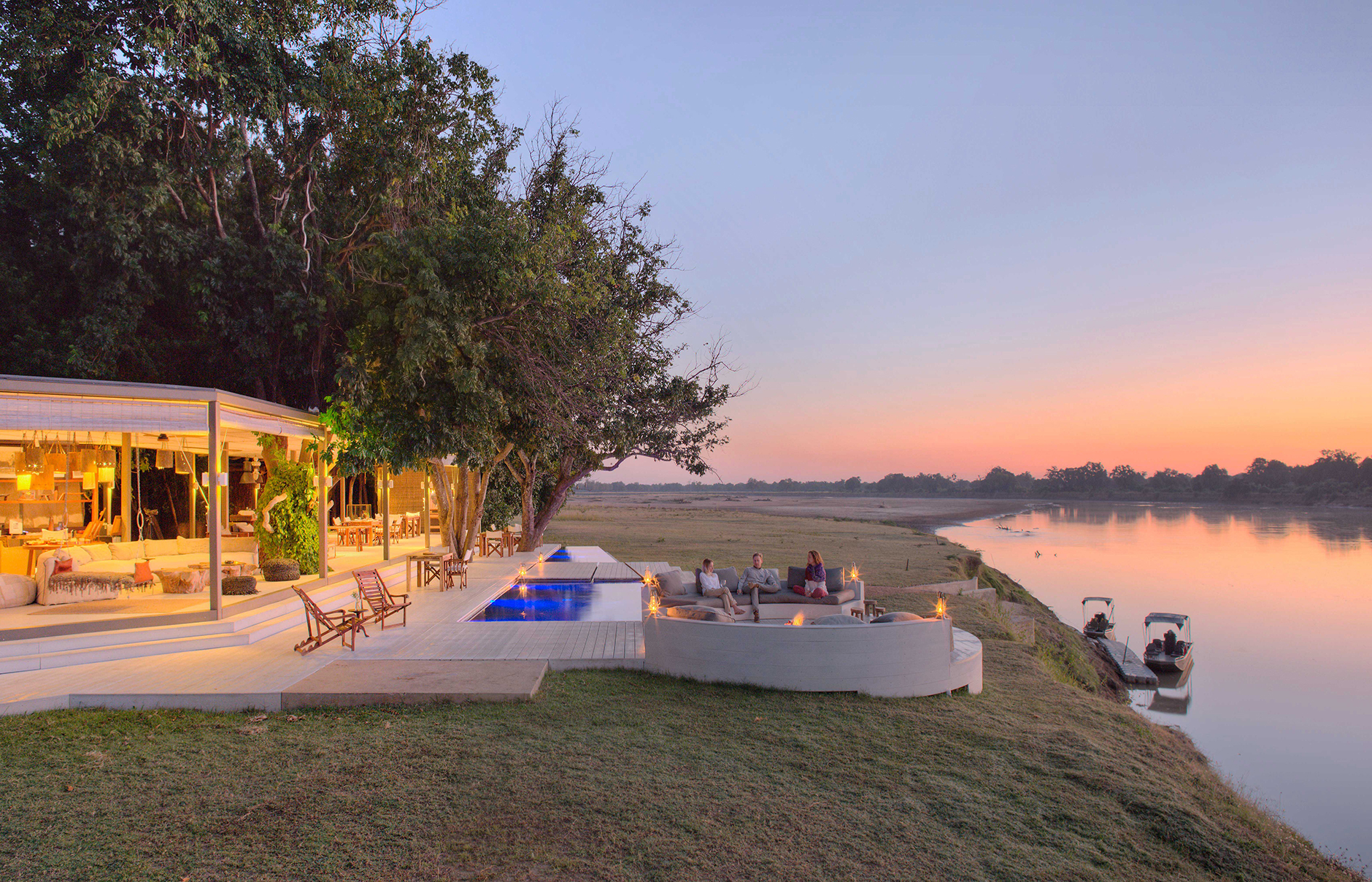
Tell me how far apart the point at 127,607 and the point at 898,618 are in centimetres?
903

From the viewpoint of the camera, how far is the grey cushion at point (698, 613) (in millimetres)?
7660

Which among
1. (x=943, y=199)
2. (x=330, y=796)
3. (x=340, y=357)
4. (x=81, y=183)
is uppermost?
(x=943, y=199)

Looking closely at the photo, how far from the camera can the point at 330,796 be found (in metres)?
4.46

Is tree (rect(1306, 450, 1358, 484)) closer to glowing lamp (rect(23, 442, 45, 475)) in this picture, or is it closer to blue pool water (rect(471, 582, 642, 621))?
blue pool water (rect(471, 582, 642, 621))

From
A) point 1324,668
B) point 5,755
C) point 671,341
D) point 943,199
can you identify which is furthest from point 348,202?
point 1324,668

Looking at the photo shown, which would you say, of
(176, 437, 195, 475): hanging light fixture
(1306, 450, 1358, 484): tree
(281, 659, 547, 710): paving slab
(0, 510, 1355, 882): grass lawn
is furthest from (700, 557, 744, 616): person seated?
(1306, 450, 1358, 484): tree

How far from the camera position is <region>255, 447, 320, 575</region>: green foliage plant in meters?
11.0

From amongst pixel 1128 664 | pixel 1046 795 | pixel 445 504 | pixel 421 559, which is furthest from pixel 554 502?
pixel 1046 795

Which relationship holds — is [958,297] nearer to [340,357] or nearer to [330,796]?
[340,357]

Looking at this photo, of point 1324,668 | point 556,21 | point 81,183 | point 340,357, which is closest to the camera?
point 340,357

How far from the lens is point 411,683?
657 cm

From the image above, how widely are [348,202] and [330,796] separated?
12.8 m

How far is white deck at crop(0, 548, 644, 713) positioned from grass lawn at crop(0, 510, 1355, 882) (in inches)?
10.9

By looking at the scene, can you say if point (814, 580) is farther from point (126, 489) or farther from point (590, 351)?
point (126, 489)
